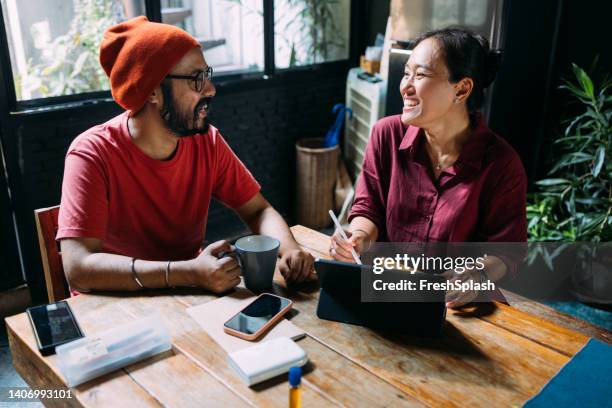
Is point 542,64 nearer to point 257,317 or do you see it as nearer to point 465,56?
point 465,56

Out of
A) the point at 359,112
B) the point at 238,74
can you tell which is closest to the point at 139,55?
the point at 238,74

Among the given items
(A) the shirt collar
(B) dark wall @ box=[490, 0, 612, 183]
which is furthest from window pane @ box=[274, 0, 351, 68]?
(A) the shirt collar

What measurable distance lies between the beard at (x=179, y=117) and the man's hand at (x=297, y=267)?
0.49 m

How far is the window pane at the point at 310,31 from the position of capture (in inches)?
141

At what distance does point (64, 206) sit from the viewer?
1415 millimetres

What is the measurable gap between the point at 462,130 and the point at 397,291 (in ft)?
2.16

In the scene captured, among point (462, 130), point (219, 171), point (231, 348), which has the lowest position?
point (231, 348)

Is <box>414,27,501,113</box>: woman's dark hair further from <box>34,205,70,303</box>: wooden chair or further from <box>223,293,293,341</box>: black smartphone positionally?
<box>34,205,70,303</box>: wooden chair

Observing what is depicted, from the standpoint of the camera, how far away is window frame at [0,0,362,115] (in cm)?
240

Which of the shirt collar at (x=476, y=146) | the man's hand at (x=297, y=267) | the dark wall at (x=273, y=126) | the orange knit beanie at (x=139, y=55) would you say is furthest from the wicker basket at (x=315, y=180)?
the man's hand at (x=297, y=267)

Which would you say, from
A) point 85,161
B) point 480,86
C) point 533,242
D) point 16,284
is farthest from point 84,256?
point 533,242

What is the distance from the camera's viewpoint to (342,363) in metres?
1.06

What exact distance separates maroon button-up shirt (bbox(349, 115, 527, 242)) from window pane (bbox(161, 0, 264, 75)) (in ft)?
6.03

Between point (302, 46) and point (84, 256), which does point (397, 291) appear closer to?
point (84, 256)
